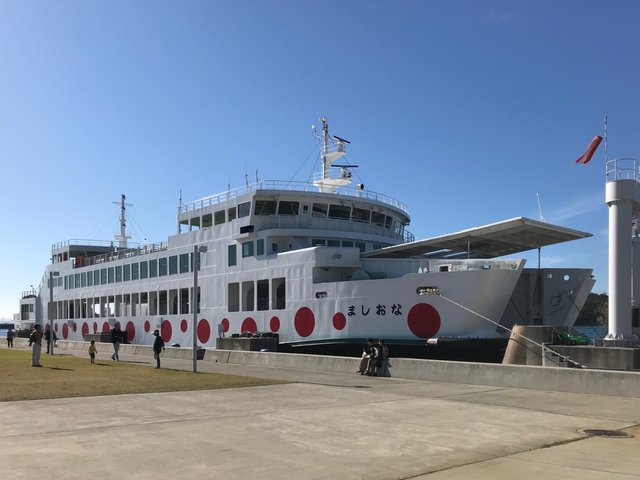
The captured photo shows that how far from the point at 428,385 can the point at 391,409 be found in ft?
15.2

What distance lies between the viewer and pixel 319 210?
1136 inches

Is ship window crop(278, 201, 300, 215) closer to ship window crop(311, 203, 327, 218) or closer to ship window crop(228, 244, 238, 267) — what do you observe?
ship window crop(311, 203, 327, 218)

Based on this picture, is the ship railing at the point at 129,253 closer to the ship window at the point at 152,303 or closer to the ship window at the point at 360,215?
the ship window at the point at 152,303

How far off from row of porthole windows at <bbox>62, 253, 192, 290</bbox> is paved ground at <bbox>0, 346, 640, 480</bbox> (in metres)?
20.8

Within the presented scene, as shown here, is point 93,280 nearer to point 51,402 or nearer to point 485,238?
point 485,238

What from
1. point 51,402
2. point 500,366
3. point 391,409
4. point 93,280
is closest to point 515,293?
point 500,366

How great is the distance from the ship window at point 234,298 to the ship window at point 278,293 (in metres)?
3.31

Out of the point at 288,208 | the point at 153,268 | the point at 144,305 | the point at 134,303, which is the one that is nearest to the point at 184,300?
the point at 153,268

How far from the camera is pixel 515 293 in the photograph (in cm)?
2367

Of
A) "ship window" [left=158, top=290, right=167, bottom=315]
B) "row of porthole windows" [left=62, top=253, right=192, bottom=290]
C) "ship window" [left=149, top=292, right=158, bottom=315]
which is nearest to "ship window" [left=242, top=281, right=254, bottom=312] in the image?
"row of porthole windows" [left=62, top=253, right=192, bottom=290]

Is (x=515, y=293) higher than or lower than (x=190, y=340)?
higher

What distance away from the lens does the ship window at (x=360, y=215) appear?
29.6 meters

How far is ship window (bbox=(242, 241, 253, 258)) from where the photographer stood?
28125 millimetres

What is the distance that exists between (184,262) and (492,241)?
17.2 meters
